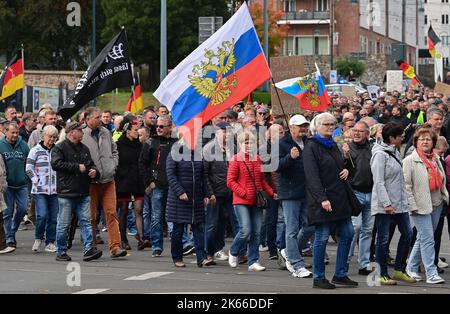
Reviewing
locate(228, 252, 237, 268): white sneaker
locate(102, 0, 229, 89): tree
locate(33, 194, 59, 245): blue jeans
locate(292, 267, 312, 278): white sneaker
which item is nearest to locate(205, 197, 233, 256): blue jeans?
locate(228, 252, 237, 268): white sneaker

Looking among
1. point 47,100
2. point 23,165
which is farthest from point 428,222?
point 47,100

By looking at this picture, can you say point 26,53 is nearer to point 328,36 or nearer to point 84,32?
point 84,32

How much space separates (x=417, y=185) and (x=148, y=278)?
3182mm

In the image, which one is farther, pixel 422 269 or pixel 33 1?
pixel 33 1

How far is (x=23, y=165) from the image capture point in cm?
1722

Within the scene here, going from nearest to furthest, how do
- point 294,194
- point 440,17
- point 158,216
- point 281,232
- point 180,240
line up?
1. point 294,194
2. point 180,240
3. point 281,232
4. point 158,216
5. point 440,17

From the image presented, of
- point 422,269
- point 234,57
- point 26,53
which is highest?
point 26,53

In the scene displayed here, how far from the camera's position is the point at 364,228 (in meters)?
14.3

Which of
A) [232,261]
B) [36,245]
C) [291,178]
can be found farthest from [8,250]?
[291,178]

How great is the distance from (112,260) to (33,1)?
5625cm

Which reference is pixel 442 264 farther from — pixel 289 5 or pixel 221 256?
pixel 289 5

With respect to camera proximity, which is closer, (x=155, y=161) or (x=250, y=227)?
(x=250, y=227)

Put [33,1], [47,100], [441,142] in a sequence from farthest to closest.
Result: [33,1]
[47,100]
[441,142]

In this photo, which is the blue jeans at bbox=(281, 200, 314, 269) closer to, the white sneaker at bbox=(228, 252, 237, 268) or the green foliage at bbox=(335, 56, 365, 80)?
the white sneaker at bbox=(228, 252, 237, 268)
